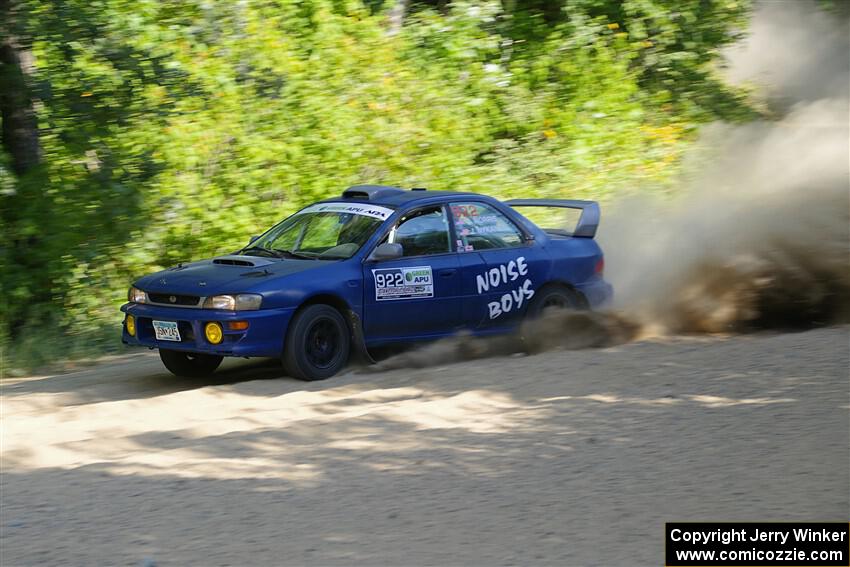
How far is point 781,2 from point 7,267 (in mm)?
21600

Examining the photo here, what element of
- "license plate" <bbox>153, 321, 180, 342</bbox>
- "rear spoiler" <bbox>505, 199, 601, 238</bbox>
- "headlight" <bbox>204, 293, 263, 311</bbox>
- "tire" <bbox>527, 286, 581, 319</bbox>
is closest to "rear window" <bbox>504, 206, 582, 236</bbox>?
"rear spoiler" <bbox>505, 199, 601, 238</bbox>

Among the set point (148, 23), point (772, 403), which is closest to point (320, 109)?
point (148, 23)

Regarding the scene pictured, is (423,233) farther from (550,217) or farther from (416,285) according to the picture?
(550,217)

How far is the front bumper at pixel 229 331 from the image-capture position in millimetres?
8773

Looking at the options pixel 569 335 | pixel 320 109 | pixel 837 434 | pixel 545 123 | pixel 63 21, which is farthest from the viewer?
pixel 545 123

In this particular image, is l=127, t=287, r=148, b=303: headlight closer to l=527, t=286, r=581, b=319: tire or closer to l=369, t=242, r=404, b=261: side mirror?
l=369, t=242, r=404, b=261: side mirror

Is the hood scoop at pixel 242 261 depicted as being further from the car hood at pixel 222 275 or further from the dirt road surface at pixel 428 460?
the dirt road surface at pixel 428 460

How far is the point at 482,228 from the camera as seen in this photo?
1041cm

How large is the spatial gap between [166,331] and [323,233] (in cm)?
174

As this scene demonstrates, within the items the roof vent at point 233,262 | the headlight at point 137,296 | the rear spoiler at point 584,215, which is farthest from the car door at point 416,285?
the headlight at point 137,296

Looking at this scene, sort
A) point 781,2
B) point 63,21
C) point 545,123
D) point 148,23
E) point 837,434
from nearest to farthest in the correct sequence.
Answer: point 837,434 → point 63,21 → point 148,23 → point 545,123 → point 781,2

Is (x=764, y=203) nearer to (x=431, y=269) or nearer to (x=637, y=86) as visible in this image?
(x=431, y=269)

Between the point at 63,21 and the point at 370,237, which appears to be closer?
the point at 370,237

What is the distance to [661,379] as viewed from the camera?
889 cm
